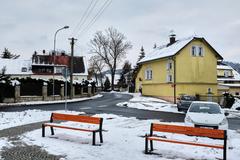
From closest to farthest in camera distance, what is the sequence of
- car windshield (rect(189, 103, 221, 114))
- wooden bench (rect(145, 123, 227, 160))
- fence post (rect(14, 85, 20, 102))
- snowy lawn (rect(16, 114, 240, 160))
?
wooden bench (rect(145, 123, 227, 160))
snowy lawn (rect(16, 114, 240, 160))
car windshield (rect(189, 103, 221, 114))
fence post (rect(14, 85, 20, 102))

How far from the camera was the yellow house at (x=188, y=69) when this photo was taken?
128ft

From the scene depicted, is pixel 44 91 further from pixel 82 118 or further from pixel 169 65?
pixel 82 118

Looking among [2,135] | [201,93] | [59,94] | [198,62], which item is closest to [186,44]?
[198,62]

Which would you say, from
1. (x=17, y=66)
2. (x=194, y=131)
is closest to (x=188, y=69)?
(x=194, y=131)

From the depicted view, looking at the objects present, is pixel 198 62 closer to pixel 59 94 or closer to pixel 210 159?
pixel 59 94

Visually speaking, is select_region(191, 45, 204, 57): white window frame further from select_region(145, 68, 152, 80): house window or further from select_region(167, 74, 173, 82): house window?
select_region(145, 68, 152, 80): house window

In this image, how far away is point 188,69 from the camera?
3944 cm

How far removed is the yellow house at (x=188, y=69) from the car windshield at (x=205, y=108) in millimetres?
23451

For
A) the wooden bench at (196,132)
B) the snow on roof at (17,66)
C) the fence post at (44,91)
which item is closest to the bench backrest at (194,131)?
the wooden bench at (196,132)

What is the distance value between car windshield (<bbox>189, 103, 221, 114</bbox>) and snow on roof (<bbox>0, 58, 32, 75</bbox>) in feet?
181

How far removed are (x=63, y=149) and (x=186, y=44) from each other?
104 feet

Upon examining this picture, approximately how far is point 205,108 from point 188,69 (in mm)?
25172

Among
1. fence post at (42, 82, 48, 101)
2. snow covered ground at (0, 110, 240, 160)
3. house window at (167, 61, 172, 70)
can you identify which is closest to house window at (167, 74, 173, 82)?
house window at (167, 61, 172, 70)

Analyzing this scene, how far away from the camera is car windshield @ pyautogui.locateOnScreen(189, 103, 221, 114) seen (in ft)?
47.5
